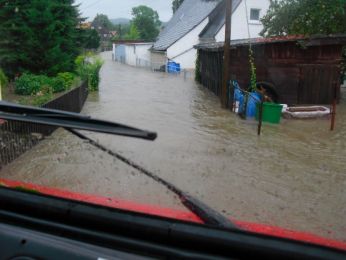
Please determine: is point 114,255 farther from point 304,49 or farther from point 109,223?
point 304,49

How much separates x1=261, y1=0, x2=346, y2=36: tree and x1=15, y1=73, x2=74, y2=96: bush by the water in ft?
32.9

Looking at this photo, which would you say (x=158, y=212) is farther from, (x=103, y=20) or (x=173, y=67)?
(x=173, y=67)

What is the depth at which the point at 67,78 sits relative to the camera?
18578 mm

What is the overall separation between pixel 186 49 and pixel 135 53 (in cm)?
1108

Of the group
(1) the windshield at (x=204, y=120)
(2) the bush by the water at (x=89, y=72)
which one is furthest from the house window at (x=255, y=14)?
(2) the bush by the water at (x=89, y=72)

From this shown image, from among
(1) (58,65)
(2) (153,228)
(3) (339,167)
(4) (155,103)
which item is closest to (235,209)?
(3) (339,167)

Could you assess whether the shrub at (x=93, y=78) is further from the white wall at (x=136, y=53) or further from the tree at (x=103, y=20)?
the white wall at (x=136, y=53)

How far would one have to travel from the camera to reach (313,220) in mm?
5387

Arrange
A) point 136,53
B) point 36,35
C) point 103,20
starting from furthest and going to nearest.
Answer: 1. point 136,53
2. point 36,35
3. point 103,20

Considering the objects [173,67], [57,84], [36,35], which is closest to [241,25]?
[173,67]

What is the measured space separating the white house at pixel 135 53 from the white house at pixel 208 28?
203 inches

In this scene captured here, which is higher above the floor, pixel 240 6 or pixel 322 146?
pixel 240 6

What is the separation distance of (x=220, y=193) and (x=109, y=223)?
507 centimetres

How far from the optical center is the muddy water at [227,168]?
568cm
